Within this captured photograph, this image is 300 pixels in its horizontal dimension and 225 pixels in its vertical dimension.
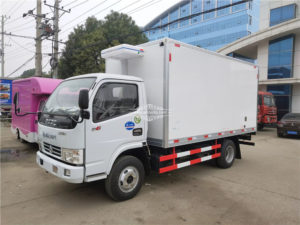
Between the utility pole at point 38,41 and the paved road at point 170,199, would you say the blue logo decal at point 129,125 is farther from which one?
the utility pole at point 38,41

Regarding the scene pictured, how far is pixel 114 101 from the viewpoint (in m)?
3.78

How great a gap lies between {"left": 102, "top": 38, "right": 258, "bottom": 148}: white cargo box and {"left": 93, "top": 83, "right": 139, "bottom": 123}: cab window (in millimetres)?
467

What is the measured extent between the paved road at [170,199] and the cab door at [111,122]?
0.86 meters

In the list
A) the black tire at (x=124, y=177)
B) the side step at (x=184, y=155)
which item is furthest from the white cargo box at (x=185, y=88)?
the black tire at (x=124, y=177)

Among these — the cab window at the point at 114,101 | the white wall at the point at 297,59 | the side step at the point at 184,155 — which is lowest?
the side step at the point at 184,155

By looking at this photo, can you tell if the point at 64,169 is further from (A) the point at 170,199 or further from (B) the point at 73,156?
(A) the point at 170,199

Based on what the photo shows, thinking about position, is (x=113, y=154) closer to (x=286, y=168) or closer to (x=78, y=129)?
(x=78, y=129)

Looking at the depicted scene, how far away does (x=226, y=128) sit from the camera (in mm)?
5793

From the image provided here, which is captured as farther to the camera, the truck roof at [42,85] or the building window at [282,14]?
the building window at [282,14]

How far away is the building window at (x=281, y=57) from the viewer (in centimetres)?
1739

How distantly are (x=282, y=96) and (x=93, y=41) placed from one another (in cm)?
1694

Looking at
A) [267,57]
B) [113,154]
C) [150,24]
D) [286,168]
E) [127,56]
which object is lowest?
[286,168]

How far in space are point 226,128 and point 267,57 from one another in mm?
16003

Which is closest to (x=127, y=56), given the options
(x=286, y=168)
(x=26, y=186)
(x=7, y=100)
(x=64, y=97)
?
(x=64, y=97)
